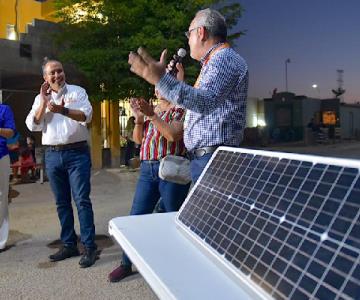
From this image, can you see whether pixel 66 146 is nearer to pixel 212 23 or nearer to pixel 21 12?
pixel 212 23

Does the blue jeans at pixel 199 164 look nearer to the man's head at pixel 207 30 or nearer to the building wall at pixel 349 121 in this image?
the man's head at pixel 207 30

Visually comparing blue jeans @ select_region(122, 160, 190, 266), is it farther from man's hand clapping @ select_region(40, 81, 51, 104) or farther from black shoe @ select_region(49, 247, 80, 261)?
man's hand clapping @ select_region(40, 81, 51, 104)

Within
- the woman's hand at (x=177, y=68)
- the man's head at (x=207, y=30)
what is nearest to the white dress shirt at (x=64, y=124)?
the woman's hand at (x=177, y=68)

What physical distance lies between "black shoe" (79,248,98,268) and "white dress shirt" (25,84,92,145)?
43.6 inches

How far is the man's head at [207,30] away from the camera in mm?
2527

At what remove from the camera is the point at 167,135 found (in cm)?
312

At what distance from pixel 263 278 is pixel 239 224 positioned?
0.37 metres

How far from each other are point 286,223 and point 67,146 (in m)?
3.17

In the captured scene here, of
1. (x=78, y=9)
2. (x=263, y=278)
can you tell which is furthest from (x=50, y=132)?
(x=78, y=9)

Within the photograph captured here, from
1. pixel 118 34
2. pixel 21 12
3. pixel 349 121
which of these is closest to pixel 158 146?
pixel 118 34

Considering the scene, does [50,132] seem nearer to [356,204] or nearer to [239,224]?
[239,224]

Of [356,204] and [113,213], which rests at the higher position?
[356,204]

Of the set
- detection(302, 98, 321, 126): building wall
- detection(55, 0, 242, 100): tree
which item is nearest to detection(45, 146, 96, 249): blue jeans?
detection(55, 0, 242, 100): tree

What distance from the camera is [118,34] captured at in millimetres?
13266
